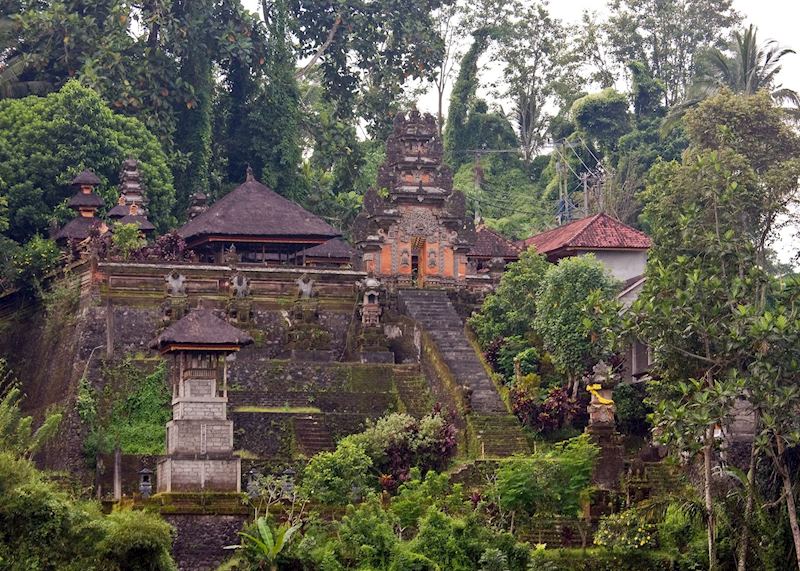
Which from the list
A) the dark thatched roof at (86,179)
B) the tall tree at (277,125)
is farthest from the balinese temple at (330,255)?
the tall tree at (277,125)

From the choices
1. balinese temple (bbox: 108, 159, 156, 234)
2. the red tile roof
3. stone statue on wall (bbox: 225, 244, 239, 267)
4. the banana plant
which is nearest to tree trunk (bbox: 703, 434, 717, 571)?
the banana plant

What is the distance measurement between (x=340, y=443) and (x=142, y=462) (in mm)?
4610

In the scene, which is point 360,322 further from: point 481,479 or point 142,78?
point 142,78

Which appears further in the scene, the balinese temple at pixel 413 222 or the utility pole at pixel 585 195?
the utility pole at pixel 585 195

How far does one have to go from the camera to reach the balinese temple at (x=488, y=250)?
61344mm

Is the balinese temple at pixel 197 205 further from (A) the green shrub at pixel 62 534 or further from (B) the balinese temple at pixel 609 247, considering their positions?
(A) the green shrub at pixel 62 534

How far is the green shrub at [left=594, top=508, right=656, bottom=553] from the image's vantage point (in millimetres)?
41906

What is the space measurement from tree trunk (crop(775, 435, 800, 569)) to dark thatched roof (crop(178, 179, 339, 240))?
19.3m

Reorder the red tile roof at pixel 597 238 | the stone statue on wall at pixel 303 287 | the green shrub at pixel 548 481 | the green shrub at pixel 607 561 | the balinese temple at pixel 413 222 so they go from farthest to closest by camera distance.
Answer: the red tile roof at pixel 597 238 < the balinese temple at pixel 413 222 < the stone statue on wall at pixel 303 287 < the green shrub at pixel 548 481 < the green shrub at pixel 607 561

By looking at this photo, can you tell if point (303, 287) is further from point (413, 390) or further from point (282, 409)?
point (282, 409)

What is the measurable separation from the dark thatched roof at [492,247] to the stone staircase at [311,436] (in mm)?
13394

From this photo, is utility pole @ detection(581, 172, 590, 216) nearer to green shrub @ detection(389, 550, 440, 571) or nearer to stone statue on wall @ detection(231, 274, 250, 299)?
stone statue on wall @ detection(231, 274, 250, 299)

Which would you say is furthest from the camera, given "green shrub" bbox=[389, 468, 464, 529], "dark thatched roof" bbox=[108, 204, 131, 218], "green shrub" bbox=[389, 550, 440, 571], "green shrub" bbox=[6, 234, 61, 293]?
"dark thatched roof" bbox=[108, 204, 131, 218]

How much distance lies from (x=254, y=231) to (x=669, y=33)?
96.5ft
